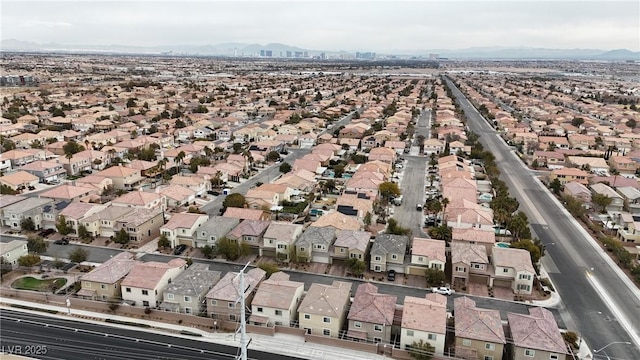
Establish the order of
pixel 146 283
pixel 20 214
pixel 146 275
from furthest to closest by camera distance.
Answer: pixel 20 214
pixel 146 275
pixel 146 283

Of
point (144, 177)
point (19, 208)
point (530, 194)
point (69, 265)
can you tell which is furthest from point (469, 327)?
point (144, 177)

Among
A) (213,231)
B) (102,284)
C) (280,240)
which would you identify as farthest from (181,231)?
(102,284)

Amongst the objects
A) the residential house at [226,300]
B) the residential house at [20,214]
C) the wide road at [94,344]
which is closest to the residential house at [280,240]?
the residential house at [226,300]

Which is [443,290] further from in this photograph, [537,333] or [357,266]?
[537,333]

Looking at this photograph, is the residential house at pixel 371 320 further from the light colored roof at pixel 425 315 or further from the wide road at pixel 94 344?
the wide road at pixel 94 344

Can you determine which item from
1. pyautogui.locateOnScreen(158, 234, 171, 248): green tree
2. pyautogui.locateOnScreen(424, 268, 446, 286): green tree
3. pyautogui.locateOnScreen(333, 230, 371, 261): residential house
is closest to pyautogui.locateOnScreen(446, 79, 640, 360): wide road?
pyautogui.locateOnScreen(424, 268, 446, 286): green tree

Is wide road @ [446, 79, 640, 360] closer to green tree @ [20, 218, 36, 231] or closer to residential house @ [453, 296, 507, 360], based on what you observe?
residential house @ [453, 296, 507, 360]

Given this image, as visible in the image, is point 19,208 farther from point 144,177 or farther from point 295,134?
point 295,134
